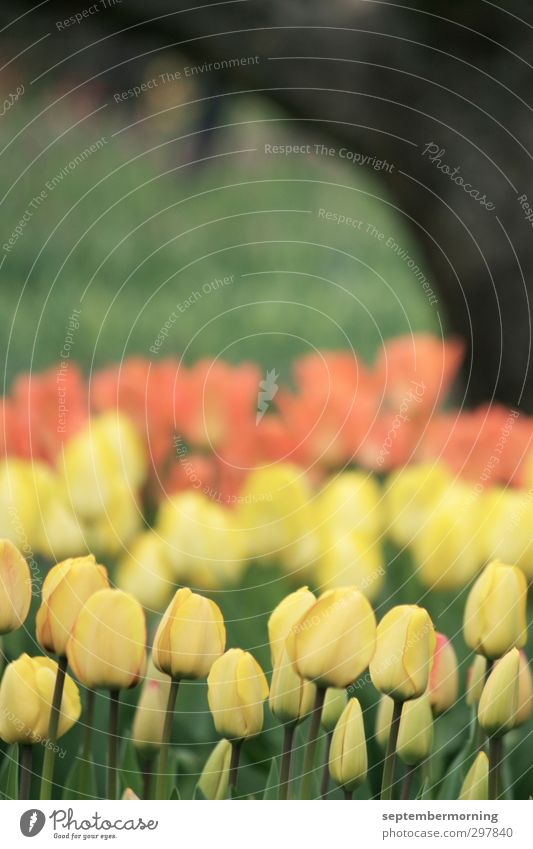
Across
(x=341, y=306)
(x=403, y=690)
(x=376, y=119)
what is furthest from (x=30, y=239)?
(x=403, y=690)

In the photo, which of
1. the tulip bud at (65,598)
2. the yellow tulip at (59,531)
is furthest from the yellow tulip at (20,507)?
the tulip bud at (65,598)

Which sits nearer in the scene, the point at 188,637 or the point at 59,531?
the point at 188,637

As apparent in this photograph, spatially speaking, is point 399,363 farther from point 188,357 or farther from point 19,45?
point 19,45

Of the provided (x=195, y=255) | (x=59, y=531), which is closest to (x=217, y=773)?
(x=59, y=531)

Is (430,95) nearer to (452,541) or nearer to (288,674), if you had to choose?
(452,541)

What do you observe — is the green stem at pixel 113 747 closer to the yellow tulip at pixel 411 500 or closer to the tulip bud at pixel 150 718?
the tulip bud at pixel 150 718
